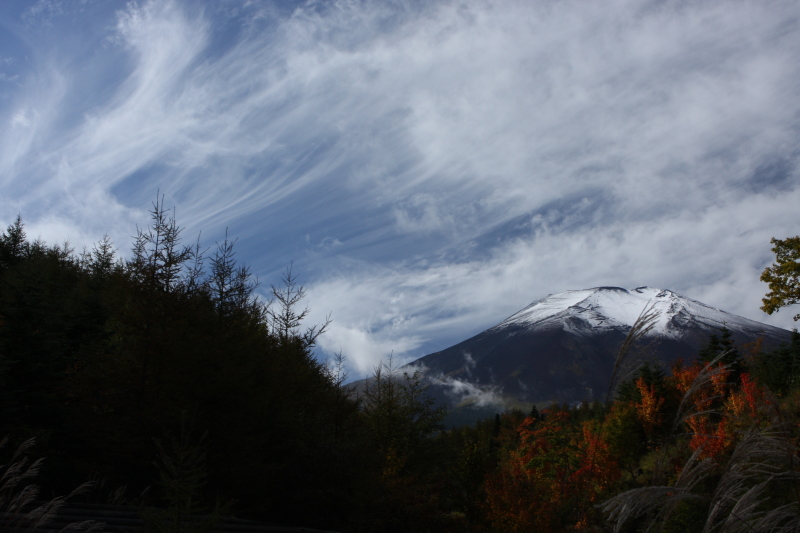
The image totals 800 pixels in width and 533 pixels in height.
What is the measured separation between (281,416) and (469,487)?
11775mm

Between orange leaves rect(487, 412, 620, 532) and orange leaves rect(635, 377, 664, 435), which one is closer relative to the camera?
orange leaves rect(487, 412, 620, 532)

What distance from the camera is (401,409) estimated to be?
947 inches

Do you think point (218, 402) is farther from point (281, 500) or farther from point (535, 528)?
point (535, 528)

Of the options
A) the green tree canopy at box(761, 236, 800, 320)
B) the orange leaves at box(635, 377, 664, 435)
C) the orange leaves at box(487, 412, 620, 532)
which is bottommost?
the orange leaves at box(487, 412, 620, 532)

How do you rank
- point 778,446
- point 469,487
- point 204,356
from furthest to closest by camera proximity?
point 469,487 < point 204,356 < point 778,446

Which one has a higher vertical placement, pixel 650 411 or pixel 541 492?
pixel 650 411

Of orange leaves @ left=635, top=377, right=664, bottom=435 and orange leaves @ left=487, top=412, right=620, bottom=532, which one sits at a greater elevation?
orange leaves @ left=635, top=377, right=664, bottom=435

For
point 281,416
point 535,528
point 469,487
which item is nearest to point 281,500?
point 281,416

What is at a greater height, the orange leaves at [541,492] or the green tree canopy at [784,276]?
the green tree canopy at [784,276]

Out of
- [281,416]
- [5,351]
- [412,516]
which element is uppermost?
[5,351]

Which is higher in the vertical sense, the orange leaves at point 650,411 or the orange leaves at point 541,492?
the orange leaves at point 650,411

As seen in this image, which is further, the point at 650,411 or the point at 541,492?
the point at 650,411

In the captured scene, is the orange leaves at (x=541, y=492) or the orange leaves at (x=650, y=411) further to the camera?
the orange leaves at (x=650, y=411)

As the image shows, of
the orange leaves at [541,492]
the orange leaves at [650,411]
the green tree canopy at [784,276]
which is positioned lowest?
the orange leaves at [541,492]
